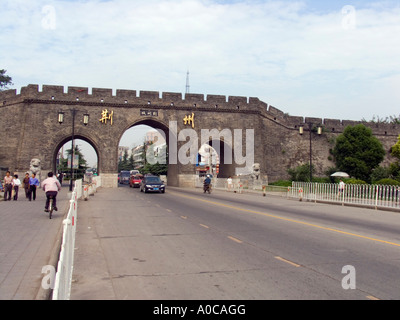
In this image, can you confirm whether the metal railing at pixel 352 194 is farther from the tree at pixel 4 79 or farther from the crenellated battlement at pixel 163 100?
the tree at pixel 4 79

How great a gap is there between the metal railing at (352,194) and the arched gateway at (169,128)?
1716 centimetres

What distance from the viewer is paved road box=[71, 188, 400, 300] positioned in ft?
17.8

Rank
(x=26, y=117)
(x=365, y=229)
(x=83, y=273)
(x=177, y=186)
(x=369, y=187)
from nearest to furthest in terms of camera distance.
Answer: (x=83, y=273)
(x=365, y=229)
(x=369, y=187)
(x=26, y=117)
(x=177, y=186)

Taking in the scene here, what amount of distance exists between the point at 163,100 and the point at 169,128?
3.00 metres

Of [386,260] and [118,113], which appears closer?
[386,260]

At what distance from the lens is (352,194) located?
2159 cm

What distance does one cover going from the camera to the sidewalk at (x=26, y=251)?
5469 mm

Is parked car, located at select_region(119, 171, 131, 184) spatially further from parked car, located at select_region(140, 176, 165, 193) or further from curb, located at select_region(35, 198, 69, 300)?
curb, located at select_region(35, 198, 69, 300)

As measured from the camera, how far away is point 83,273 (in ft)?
21.3

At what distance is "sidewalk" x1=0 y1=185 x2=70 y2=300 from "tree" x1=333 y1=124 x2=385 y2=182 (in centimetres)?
3117

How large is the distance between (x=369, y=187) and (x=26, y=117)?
31.9m

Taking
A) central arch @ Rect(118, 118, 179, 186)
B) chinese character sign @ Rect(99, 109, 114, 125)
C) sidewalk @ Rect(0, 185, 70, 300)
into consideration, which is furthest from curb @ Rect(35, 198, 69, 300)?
central arch @ Rect(118, 118, 179, 186)
